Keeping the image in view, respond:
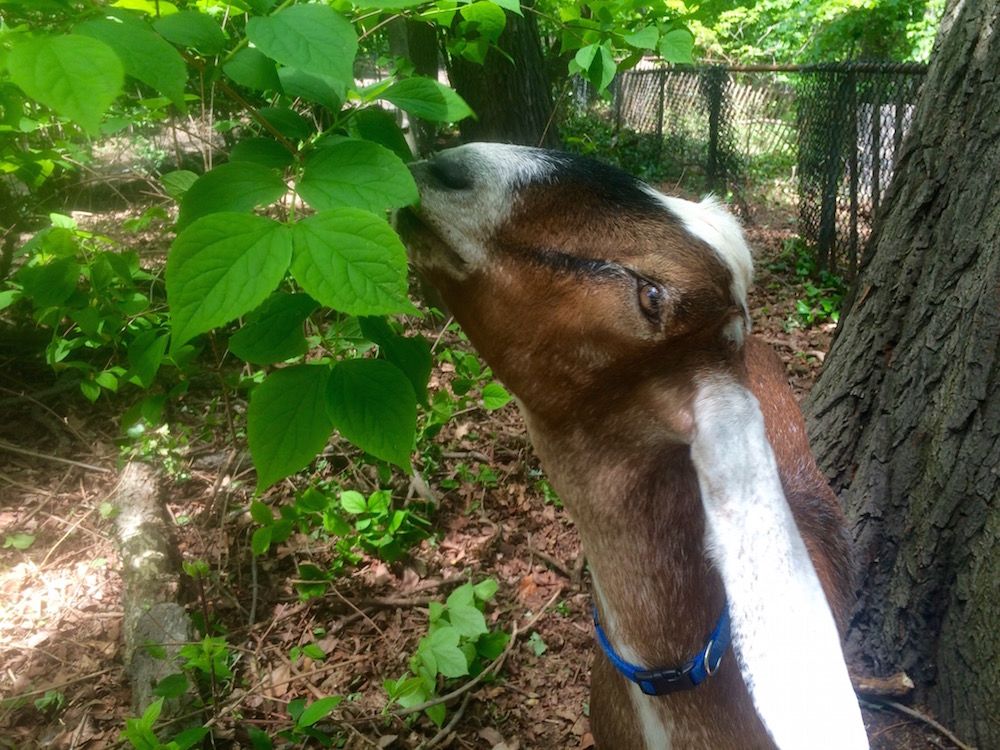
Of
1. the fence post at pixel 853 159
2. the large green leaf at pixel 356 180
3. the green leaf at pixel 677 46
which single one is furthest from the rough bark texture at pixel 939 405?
the fence post at pixel 853 159

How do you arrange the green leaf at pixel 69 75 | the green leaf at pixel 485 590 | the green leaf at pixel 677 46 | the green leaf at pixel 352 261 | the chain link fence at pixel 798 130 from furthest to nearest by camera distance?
the chain link fence at pixel 798 130 → the green leaf at pixel 485 590 → the green leaf at pixel 677 46 → the green leaf at pixel 352 261 → the green leaf at pixel 69 75

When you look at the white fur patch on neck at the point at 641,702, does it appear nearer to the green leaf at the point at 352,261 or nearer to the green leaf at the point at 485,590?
the green leaf at the point at 485,590

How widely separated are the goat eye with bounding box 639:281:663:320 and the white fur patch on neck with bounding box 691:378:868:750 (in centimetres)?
29

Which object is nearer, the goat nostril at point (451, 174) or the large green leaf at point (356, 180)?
the large green leaf at point (356, 180)

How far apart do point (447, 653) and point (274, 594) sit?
151 cm

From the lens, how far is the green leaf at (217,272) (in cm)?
94

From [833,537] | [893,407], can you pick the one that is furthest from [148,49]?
[893,407]

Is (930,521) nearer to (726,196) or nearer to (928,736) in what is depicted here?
(928,736)

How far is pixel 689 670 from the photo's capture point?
5.38 feet

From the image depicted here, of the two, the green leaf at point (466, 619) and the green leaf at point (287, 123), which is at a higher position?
the green leaf at point (287, 123)

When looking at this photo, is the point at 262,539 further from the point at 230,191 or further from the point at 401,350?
the point at 230,191

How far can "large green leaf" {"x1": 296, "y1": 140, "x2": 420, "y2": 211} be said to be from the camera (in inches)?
44.5

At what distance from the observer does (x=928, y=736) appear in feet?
9.05

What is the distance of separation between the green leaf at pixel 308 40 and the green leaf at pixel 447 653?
198cm
